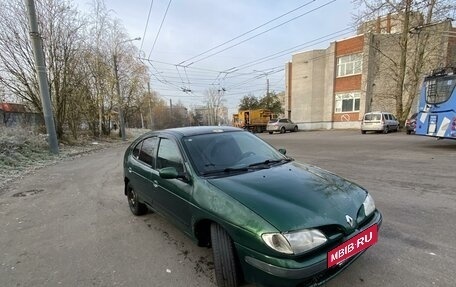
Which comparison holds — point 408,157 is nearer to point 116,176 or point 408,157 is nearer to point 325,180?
point 325,180

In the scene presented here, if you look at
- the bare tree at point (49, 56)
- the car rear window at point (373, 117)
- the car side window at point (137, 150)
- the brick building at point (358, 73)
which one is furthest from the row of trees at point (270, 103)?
the car side window at point (137, 150)

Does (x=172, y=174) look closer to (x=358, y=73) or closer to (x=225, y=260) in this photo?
(x=225, y=260)

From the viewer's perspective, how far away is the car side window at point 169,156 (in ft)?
11.9

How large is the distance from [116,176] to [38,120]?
13250mm

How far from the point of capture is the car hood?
246 cm

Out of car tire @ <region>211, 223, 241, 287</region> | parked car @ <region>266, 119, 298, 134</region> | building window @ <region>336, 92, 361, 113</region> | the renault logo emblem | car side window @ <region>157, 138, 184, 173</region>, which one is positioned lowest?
parked car @ <region>266, 119, 298, 134</region>

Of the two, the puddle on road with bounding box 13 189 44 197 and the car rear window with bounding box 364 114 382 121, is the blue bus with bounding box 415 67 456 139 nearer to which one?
the car rear window with bounding box 364 114 382 121

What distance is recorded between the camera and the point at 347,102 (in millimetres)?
32500

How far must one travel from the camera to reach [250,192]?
2809 millimetres

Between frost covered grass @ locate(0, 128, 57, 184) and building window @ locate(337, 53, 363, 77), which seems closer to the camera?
frost covered grass @ locate(0, 128, 57, 184)

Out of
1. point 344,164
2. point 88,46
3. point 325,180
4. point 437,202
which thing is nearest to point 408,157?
point 344,164

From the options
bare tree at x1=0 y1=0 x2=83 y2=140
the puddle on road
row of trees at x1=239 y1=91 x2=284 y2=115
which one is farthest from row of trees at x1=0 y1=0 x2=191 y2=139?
row of trees at x1=239 y1=91 x2=284 y2=115

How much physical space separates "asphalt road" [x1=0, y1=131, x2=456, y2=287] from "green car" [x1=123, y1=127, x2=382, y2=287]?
43 centimetres

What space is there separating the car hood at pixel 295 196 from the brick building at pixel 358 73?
27.7 meters
